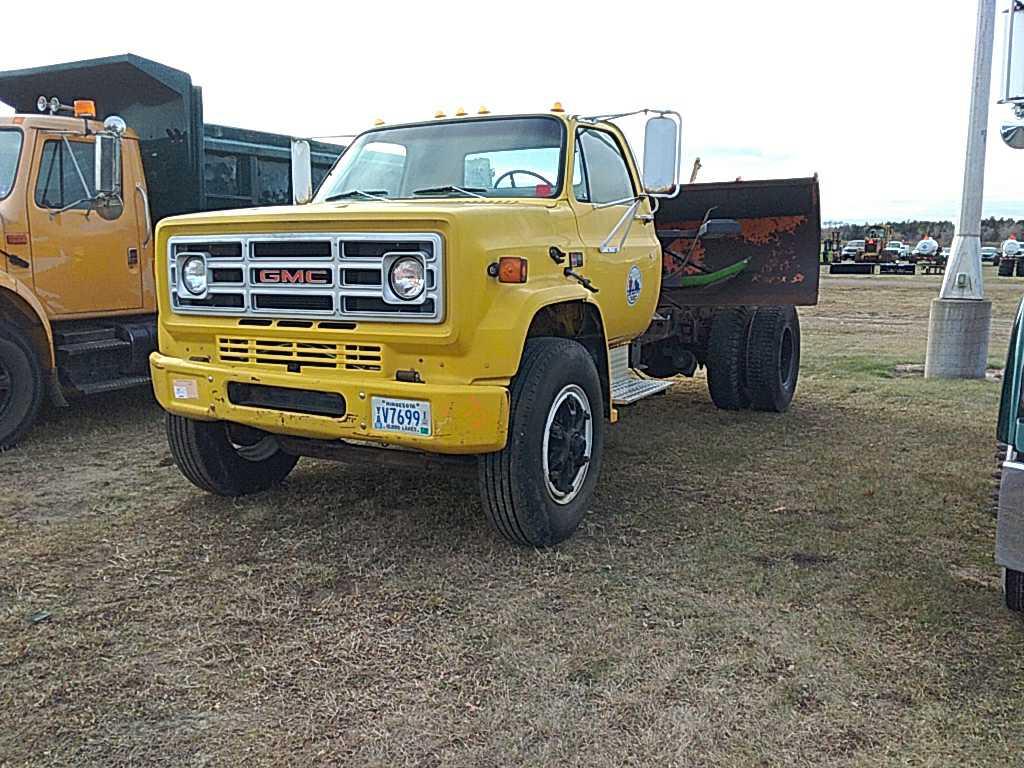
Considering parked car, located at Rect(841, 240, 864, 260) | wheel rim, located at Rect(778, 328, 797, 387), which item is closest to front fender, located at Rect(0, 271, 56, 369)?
wheel rim, located at Rect(778, 328, 797, 387)

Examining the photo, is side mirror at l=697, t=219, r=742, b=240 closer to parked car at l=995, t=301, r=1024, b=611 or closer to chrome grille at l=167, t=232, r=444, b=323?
parked car at l=995, t=301, r=1024, b=611

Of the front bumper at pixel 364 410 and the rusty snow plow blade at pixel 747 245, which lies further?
the rusty snow plow blade at pixel 747 245

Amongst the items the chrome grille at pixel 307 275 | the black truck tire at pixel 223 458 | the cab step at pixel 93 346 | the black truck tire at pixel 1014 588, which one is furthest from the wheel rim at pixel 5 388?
the black truck tire at pixel 1014 588

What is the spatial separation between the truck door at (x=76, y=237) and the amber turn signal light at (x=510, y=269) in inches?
176

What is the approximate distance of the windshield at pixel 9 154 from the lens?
6.83 metres

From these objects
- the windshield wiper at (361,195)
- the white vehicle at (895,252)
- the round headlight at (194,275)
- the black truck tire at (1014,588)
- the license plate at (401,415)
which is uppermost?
the windshield wiper at (361,195)

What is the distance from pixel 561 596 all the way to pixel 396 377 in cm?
119

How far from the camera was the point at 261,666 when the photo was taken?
3400 millimetres

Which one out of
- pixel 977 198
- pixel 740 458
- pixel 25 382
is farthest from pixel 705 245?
pixel 25 382

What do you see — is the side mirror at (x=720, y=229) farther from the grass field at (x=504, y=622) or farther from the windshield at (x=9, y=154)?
the windshield at (x=9, y=154)

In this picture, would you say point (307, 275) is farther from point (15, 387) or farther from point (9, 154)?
point (9, 154)

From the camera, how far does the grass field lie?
9.70 feet

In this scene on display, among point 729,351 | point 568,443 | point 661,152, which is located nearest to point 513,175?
point 661,152

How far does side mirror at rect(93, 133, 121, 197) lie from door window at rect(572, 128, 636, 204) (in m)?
3.75
